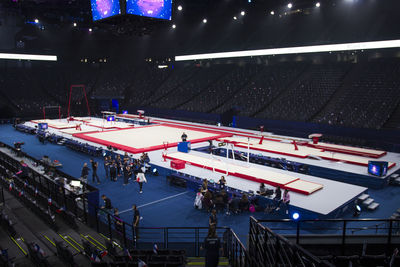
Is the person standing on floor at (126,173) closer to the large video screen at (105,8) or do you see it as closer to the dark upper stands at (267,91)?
the large video screen at (105,8)

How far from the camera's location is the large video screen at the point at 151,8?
15000 mm

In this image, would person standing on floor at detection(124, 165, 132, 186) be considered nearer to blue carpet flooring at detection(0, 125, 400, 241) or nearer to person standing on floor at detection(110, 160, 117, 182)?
blue carpet flooring at detection(0, 125, 400, 241)

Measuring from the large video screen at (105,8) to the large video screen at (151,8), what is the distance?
664mm

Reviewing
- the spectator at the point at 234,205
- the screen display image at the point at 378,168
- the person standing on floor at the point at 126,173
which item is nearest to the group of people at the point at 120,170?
the person standing on floor at the point at 126,173

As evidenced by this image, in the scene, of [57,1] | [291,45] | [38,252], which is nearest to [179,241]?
[38,252]

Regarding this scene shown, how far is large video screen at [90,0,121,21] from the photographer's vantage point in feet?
50.1

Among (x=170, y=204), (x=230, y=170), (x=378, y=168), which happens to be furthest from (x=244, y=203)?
(x=378, y=168)

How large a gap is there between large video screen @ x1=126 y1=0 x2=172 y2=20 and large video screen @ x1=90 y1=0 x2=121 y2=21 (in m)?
0.66

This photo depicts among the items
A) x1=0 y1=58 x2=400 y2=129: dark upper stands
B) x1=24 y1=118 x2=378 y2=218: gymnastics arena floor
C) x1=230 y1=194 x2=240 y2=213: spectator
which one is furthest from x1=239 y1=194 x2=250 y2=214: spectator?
x1=0 y1=58 x2=400 y2=129: dark upper stands

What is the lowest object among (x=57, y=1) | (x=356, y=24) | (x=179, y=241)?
(x=179, y=241)

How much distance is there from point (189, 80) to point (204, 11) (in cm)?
1049

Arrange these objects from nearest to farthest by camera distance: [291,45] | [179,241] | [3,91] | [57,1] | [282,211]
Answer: [179,241] → [282,211] → [291,45] → [57,1] → [3,91]

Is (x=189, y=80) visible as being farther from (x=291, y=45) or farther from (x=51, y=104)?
(x=51, y=104)

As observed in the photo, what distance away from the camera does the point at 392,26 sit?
3062 centimetres
